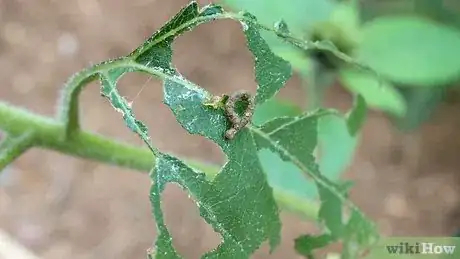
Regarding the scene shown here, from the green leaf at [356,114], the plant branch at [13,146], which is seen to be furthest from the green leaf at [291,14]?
the plant branch at [13,146]

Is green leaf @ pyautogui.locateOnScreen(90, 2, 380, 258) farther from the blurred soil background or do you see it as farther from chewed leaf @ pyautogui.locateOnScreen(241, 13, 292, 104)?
the blurred soil background

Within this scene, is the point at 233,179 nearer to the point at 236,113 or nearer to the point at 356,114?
the point at 236,113

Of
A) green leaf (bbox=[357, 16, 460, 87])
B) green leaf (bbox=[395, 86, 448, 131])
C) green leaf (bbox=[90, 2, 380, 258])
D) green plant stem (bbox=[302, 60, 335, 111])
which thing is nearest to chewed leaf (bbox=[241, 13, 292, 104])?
green leaf (bbox=[90, 2, 380, 258])

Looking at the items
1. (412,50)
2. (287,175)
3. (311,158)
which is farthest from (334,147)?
(311,158)

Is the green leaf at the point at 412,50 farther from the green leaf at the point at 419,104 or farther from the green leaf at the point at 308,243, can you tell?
the green leaf at the point at 308,243

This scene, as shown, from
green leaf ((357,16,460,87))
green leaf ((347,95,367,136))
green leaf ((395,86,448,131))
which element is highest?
green leaf ((395,86,448,131))
